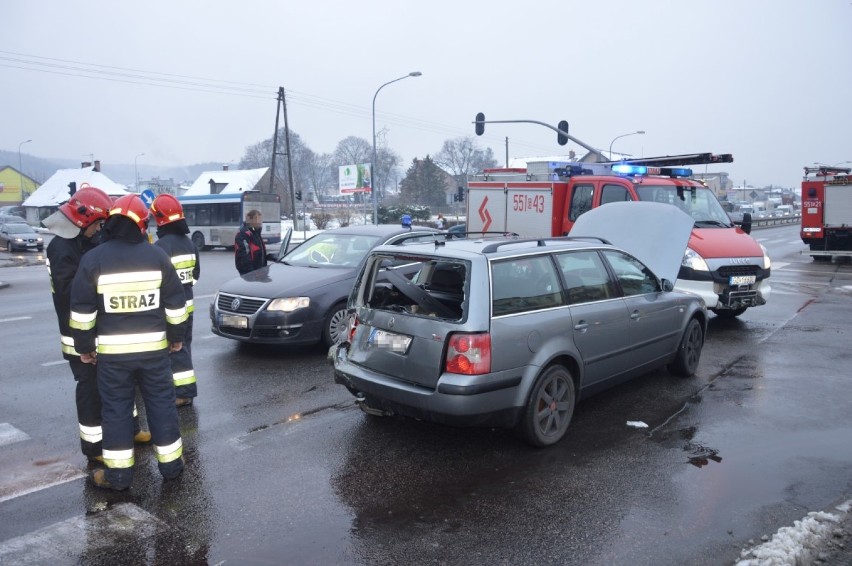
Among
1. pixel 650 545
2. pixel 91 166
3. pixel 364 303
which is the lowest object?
pixel 650 545

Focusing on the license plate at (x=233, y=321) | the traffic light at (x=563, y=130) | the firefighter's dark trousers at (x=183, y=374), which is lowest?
the firefighter's dark trousers at (x=183, y=374)

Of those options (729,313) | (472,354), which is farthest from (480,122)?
(472,354)

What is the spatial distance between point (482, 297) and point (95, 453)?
10.2ft

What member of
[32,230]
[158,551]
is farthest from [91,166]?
[158,551]

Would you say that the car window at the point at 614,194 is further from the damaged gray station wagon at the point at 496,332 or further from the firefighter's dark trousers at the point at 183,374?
the firefighter's dark trousers at the point at 183,374

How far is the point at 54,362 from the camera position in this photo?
805 centimetres

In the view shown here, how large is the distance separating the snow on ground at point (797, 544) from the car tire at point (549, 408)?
5.70 ft

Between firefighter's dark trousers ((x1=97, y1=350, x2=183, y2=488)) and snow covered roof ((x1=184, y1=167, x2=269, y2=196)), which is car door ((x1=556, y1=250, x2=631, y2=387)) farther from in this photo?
snow covered roof ((x1=184, y1=167, x2=269, y2=196))

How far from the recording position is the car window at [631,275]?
20.4ft

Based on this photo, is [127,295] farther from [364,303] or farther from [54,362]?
[54,362]

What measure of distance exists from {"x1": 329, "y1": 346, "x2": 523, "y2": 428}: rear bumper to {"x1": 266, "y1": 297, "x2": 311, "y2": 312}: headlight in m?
2.85

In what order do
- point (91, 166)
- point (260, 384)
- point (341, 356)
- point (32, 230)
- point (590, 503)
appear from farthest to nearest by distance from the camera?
point (91, 166), point (32, 230), point (260, 384), point (341, 356), point (590, 503)

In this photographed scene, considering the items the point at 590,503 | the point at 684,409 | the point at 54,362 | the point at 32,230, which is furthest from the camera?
the point at 32,230

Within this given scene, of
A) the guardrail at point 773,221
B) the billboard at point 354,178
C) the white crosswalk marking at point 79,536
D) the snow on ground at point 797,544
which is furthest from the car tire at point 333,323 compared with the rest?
the billboard at point 354,178
